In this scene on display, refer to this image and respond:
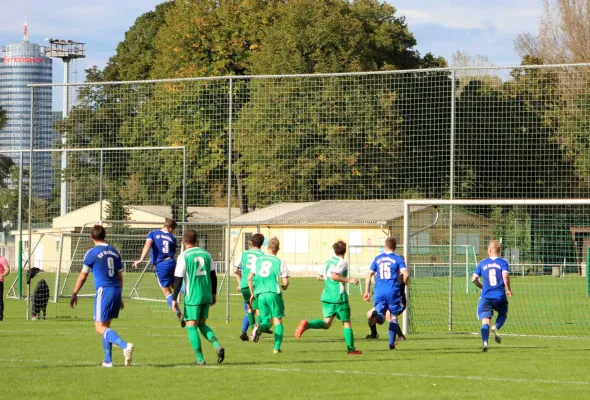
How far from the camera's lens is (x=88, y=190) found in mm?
29781

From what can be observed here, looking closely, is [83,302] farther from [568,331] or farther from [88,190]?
[568,331]

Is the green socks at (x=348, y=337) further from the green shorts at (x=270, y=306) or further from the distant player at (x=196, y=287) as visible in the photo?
the distant player at (x=196, y=287)

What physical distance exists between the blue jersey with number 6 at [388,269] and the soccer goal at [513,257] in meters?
3.19

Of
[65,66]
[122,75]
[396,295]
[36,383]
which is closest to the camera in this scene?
[36,383]

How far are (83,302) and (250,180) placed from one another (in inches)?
330

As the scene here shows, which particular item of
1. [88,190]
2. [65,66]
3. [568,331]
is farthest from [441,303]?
[65,66]

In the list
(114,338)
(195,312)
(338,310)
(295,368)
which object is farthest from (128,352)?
(338,310)

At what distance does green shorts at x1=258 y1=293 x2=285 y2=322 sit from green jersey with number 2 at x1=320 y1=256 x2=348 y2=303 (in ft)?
2.74

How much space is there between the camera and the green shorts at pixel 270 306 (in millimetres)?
15023

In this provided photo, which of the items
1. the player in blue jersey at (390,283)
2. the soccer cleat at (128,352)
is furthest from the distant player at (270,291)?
the soccer cleat at (128,352)

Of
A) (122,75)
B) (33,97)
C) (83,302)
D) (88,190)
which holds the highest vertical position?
(122,75)

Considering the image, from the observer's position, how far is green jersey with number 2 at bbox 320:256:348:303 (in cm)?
1548

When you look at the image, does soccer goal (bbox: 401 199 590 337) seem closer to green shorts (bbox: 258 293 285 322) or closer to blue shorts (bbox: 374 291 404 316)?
blue shorts (bbox: 374 291 404 316)

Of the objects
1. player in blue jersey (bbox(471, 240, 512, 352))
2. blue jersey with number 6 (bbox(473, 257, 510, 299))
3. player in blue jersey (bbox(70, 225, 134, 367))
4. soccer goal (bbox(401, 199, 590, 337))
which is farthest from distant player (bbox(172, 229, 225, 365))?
soccer goal (bbox(401, 199, 590, 337))
